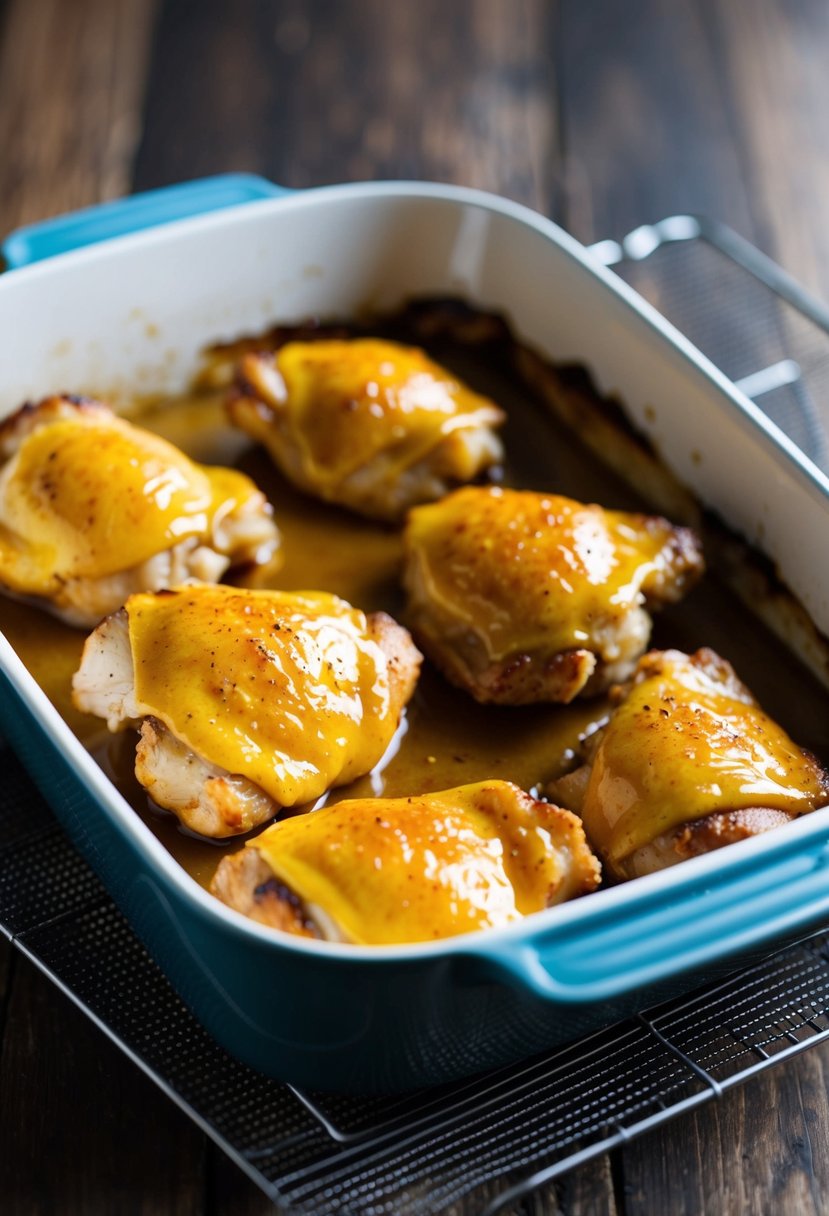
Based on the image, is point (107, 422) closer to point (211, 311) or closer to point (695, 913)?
point (211, 311)

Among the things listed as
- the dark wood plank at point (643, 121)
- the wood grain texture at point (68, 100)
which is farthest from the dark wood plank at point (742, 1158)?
the wood grain texture at point (68, 100)

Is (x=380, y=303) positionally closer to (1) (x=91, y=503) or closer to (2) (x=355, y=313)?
(2) (x=355, y=313)

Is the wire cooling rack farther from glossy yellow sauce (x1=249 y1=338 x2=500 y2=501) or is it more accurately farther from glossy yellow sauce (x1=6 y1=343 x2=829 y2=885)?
glossy yellow sauce (x1=249 y1=338 x2=500 y2=501)

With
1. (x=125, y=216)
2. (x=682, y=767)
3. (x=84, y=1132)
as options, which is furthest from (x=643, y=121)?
(x=84, y=1132)

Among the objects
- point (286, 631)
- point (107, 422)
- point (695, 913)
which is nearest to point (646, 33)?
point (107, 422)

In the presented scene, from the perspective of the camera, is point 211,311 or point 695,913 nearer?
point 695,913
